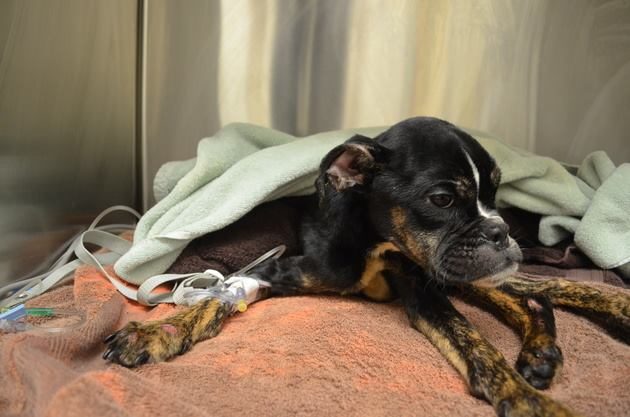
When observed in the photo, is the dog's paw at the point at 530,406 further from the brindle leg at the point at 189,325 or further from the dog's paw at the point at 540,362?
the brindle leg at the point at 189,325

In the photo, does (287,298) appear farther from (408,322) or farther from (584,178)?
(584,178)

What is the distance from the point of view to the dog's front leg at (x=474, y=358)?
1.36 meters

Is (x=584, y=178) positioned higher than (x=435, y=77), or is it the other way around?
(x=435, y=77)

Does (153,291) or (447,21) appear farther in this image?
(447,21)

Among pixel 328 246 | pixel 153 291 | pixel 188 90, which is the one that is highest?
pixel 188 90

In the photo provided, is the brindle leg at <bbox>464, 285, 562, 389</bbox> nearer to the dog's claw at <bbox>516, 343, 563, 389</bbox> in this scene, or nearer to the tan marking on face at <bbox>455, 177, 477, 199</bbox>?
the dog's claw at <bbox>516, 343, 563, 389</bbox>

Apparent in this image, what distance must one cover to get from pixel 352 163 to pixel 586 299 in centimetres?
97

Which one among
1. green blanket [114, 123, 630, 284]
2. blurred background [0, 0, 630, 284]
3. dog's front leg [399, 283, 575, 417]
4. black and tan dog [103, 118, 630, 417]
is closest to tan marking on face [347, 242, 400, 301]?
black and tan dog [103, 118, 630, 417]

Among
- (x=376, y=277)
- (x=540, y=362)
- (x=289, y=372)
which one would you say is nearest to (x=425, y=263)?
(x=376, y=277)

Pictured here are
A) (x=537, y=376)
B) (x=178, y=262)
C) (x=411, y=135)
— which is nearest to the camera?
(x=537, y=376)

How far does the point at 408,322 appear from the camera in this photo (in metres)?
2.00

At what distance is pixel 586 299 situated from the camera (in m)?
2.03

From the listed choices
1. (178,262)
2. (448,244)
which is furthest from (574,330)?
(178,262)

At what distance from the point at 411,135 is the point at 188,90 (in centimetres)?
174
